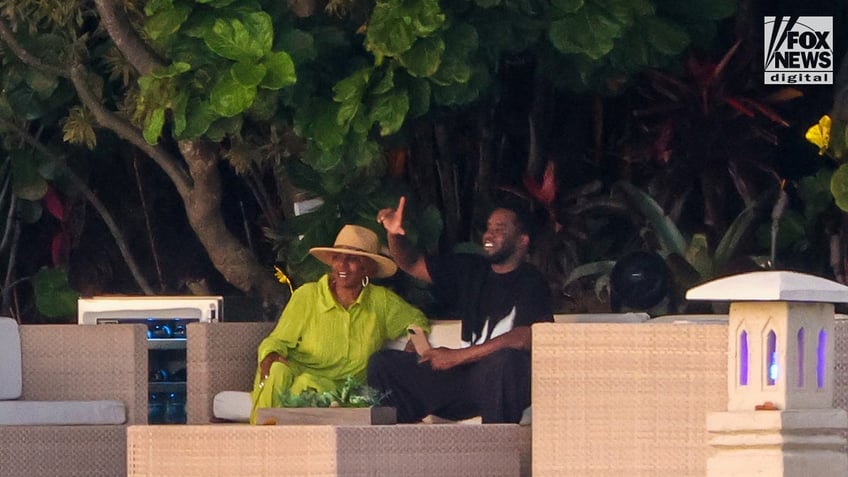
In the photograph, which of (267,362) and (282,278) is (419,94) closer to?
(267,362)

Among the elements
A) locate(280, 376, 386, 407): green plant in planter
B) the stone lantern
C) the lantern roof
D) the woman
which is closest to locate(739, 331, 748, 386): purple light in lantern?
the stone lantern

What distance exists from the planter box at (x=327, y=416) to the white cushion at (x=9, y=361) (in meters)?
1.22

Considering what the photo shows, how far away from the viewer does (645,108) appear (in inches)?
381

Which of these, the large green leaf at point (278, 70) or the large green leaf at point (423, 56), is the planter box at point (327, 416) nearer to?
the large green leaf at point (278, 70)

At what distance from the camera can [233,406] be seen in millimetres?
7078

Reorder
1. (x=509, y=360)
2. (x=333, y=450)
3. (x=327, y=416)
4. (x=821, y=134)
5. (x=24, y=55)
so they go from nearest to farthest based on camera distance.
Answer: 1. (x=333, y=450)
2. (x=327, y=416)
3. (x=509, y=360)
4. (x=24, y=55)
5. (x=821, y=134)

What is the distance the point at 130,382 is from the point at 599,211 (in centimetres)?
332

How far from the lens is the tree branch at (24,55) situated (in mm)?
8453

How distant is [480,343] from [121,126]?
7.40ft

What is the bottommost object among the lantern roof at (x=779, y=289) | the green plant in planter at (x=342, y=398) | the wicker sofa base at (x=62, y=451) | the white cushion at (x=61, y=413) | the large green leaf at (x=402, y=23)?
the wicker sofa base at (x=62, y=451)

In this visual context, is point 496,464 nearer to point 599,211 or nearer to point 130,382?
point 130,382

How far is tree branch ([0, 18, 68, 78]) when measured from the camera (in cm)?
845

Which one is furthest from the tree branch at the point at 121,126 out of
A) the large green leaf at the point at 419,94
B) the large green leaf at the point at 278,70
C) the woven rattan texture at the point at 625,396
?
the woven rattan texture at the point at 625,396

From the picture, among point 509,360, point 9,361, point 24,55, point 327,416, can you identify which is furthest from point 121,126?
point 327,416
